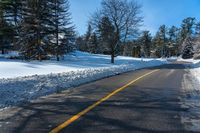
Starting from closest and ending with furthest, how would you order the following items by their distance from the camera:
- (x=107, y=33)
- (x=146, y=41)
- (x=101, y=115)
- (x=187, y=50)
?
(x=101, y=115)
(x=107, y=33)
(x=187, y=50)
(x=146, y=41)

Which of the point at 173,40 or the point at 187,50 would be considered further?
the point at 173,40

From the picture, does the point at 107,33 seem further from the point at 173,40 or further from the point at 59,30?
the point at 173,40

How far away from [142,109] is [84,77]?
31.8 ft

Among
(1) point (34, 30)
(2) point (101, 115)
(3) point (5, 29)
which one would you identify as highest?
(3) point (5, 29)

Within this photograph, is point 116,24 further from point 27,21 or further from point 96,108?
point 96,108

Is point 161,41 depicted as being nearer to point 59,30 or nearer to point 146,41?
point 146,41

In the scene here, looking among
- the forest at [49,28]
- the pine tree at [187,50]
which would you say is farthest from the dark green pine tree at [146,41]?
the forest at [49,28]

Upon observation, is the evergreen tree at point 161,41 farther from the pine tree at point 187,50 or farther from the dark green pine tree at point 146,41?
the pine tree at point 187,50

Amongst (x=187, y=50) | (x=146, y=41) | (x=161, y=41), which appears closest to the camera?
(x=187, y=50)

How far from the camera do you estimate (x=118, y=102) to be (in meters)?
9.02

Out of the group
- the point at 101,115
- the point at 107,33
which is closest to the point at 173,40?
the point at 107,33

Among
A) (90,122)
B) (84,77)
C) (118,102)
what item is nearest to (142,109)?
(118,102)

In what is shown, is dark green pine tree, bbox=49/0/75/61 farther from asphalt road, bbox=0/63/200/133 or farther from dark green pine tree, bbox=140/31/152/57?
dark green pine tree, bbox=140/31/152/57

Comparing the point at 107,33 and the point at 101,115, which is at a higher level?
the point at 107,33
